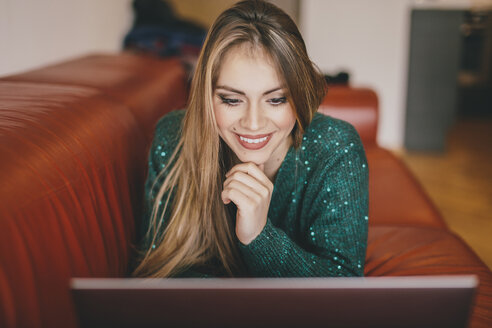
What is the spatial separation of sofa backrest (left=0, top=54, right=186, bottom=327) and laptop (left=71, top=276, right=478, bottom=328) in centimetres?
24

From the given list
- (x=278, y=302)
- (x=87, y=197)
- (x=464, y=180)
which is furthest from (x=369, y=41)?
(x=278, y=302)

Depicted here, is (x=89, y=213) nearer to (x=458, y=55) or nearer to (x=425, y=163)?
(x=425, y=163)

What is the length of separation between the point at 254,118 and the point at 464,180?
8.44 ft

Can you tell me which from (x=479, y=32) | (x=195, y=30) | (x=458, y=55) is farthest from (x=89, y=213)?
(x=479, y=32)

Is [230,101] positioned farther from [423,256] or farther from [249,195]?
[423,256]

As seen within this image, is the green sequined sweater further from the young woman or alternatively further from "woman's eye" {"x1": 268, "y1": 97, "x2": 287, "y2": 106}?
"woman's eye" {"x1": 268, "y1": 97, "x2": 287, "y2": 106}

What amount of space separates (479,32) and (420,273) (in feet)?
13.7

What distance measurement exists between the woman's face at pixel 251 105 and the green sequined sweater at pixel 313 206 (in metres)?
0.14

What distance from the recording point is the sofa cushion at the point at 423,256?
43.1 inches

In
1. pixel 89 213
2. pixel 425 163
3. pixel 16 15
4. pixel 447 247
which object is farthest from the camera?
pixel 425 163

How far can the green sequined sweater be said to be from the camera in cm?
94

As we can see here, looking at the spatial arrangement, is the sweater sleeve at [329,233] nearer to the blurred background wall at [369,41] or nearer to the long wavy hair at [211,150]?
→ the long wavy hair at [211,150]

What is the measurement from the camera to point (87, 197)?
0.84 m

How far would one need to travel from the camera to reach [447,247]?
1.22 m
